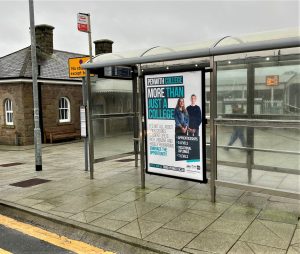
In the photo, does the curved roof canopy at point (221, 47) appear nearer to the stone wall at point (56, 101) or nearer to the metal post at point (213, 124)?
the metal post at point (213, 124)

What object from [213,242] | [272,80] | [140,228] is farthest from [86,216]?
[272,80]

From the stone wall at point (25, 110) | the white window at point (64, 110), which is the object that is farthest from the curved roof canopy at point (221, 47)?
the white window at point (64, 110)

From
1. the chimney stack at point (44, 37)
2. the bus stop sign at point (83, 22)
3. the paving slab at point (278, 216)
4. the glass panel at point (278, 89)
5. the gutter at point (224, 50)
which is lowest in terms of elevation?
the paving slab at point (278, 216)

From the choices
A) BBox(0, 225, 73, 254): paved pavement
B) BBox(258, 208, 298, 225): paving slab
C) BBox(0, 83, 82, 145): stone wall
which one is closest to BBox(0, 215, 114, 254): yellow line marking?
BBox(0, 225, 73, 254): paved pavement

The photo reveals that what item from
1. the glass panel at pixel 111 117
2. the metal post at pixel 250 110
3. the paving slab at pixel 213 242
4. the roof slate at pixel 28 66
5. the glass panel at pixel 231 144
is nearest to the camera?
the paving slab at pixel 213 242

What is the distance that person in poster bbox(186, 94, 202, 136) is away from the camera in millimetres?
5812

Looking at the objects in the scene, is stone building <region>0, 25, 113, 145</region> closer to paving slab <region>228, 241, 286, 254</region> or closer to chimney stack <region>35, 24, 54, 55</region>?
chimney stack <region>35, 24, 54, 55</region>

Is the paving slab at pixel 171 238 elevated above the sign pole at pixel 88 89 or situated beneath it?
situated beneath

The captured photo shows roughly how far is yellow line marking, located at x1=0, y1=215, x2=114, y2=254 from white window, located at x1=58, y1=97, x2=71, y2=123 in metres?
13.7

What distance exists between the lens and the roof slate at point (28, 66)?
17258 mm

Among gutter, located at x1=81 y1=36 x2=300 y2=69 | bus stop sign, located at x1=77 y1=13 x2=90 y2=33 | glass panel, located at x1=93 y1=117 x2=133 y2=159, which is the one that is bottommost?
glass panel, located at x1=93 y1=117 x2=133 y2=159

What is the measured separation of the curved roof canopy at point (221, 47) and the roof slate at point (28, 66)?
11239 mm

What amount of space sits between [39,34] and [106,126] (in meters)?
15.7

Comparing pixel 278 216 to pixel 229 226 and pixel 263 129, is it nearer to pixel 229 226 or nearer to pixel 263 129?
pixel 229 226
